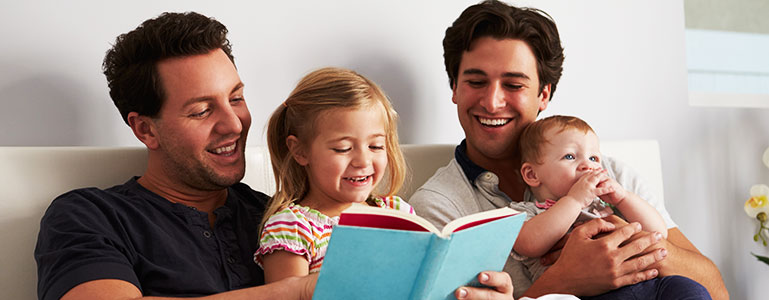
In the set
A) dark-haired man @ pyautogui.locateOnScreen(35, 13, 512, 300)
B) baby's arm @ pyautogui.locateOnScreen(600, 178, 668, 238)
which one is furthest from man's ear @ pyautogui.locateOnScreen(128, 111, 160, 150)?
baby's arm @ pyautogui.locateOnScreen(600, 178, 668, 238)

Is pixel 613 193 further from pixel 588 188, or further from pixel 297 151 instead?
pixel 297 151

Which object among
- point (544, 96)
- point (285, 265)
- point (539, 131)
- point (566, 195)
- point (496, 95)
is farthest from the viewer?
point (544, 96)

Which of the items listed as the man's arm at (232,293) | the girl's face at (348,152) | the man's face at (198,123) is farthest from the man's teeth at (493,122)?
the man's arm at (232,293)

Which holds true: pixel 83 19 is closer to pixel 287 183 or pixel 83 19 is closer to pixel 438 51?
pixel 287 183

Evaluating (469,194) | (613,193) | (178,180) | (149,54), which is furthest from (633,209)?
(149,54)

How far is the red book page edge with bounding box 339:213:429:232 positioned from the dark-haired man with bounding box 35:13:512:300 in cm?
47

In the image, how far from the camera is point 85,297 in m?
1.29

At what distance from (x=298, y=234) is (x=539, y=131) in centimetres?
77

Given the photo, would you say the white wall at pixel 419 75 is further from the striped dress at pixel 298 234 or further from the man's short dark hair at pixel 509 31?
the striped dress at pixel 298 234

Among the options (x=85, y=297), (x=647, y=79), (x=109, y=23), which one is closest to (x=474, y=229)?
(x=85, y=297)

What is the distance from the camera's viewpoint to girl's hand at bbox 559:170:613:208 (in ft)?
5.65

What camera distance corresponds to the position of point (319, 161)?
1626 millimetres

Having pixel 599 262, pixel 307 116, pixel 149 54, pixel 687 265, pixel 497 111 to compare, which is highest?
pixel 149 54

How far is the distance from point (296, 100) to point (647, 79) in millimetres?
1854
